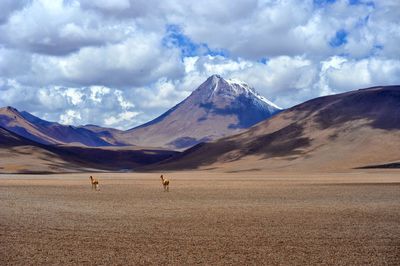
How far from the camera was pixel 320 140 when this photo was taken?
15062 cm

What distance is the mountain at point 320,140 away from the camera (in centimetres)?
13025

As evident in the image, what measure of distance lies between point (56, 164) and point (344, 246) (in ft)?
413

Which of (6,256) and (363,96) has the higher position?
(363,96)

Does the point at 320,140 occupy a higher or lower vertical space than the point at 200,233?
higher

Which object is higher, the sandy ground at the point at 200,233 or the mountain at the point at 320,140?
the mountain at the point at 320,140

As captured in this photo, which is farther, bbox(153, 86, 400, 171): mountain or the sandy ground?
bbox(153, 86, 400, 171): mountain

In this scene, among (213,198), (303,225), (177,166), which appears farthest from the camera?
(177,166)

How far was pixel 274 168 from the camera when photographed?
128 meters

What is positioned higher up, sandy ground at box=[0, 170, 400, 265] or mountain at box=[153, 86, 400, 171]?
mountain at box=[153, 86, 400, 171]

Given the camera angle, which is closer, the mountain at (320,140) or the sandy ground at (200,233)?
the sandy ground at (200,233)

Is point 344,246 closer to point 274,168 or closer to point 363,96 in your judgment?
point 274,168

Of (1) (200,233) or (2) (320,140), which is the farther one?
(2) (320,140)

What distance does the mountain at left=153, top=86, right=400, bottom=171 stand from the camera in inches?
5128

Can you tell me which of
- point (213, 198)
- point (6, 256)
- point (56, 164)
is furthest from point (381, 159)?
point (6, 256)
